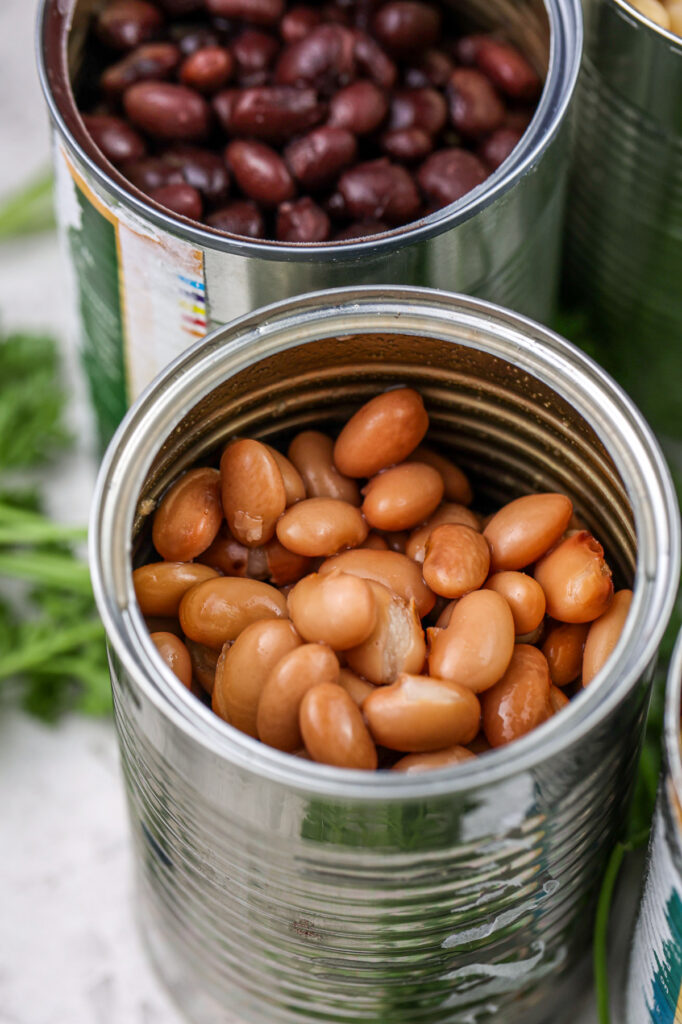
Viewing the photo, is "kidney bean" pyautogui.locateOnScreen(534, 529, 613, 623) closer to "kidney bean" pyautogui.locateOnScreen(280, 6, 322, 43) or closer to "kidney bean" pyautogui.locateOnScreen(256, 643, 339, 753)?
"kidney bean" pyautogui.locateOnScreen(256, 643, 339, 753)

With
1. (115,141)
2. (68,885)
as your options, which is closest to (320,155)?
(115,141)

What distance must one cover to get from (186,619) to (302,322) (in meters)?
0.19

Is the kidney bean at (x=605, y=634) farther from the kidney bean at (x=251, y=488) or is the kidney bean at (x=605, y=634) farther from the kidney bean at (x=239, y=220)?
the kidney bean at (x=239, y=220)

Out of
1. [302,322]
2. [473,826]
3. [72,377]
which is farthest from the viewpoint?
[72,377]

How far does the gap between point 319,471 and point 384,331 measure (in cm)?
12

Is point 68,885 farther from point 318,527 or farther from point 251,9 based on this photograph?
point 251,9

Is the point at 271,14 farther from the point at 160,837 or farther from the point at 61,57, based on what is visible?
the point at 160,837

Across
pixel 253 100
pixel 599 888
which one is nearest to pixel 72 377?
pixel 253 100

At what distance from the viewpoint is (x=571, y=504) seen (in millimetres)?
816

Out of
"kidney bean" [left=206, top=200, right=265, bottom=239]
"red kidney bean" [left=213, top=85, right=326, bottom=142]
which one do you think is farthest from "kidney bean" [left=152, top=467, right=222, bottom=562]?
"red kidney bean" [left=213, top=85, right=326, bottom=142]

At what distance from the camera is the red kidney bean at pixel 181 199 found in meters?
0.90

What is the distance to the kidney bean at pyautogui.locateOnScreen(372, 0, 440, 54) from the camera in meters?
1.01

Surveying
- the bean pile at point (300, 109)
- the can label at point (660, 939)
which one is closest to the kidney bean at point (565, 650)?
the can label at point (660, 939)

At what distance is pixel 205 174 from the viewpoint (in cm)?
95
